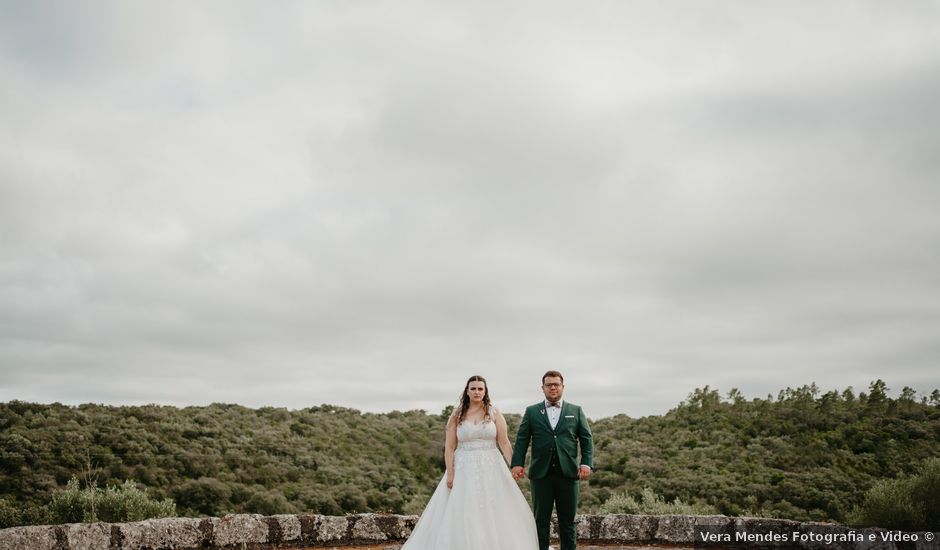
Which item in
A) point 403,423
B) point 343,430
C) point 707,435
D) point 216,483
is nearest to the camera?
point 216,483

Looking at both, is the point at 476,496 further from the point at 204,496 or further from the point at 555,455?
the point at 204,496

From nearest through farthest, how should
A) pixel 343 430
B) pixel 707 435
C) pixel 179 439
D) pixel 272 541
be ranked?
pixel 272 541
pixel 179 439
pixel 707 435
pixel 343 430

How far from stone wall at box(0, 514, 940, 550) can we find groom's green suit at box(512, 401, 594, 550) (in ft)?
10.3

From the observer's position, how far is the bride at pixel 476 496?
741 cm

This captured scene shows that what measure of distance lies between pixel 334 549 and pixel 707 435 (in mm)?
20668

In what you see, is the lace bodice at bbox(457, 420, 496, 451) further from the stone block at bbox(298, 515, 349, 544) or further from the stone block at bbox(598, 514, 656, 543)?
the stone block at bbox(598, 514, 656, 543)

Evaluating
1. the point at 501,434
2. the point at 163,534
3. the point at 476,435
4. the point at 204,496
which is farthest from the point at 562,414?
the point at 204,496

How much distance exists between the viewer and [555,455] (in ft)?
25.1

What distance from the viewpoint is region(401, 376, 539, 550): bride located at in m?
7.41

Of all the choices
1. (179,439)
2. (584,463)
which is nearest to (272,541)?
(584,463)

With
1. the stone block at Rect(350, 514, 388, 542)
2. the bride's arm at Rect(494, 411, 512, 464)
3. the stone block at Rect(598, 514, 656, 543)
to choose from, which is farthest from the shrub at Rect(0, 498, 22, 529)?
the stone block at Rect(598, 514, 656, 543)

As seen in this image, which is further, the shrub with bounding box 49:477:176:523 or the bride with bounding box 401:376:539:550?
the shrub with bounding box 49:477:176:523

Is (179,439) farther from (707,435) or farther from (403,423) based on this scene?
(707,435)

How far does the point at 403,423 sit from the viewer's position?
32375mm
